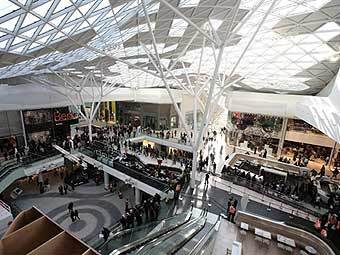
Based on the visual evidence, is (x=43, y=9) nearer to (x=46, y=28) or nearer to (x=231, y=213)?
(x=46, y=28)

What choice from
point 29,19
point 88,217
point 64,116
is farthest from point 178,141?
point 29,19

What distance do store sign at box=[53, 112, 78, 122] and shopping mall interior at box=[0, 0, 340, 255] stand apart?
249 mm

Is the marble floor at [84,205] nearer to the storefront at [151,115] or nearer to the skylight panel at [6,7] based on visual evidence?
the skylight panel at [6,7]

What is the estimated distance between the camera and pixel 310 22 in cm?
1420

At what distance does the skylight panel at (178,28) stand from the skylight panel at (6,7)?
950cm

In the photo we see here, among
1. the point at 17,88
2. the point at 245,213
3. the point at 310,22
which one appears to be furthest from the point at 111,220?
the point at 310,22

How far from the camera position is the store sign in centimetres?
3491

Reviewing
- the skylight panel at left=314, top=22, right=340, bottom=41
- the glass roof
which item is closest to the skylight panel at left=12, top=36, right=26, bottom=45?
the glass roof

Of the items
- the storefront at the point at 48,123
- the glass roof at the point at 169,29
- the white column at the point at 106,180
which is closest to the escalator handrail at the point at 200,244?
the glass roof at the point at 169,29

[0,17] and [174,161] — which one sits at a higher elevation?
[0,17]

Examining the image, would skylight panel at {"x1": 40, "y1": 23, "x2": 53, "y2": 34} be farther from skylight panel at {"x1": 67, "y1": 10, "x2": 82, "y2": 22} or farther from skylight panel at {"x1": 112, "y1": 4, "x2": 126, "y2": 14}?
skylight panel at {"x1": 112, "y1": 4, "x2": 126, "y2": 14}

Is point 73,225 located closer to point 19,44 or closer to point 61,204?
point 61,204

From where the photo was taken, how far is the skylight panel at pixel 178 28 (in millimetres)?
14997

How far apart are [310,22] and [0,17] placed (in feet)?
55.3
